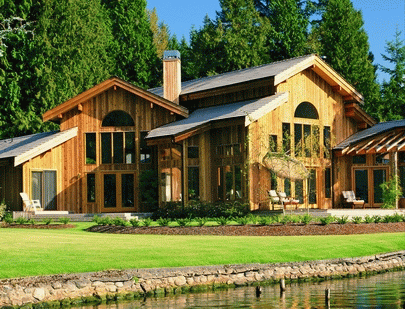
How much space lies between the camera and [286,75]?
33.2 m

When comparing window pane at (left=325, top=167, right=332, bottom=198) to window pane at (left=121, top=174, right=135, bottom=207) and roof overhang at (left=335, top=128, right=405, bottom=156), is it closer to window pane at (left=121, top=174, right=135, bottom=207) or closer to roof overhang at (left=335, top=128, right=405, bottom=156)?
roof overhang at (left=335, top=128, right=405, bottom=156)

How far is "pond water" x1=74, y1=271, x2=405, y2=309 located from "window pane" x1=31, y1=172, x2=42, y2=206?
20.0 metres

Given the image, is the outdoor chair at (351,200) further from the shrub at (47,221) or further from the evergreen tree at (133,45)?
the evergreen tree at (133,45)

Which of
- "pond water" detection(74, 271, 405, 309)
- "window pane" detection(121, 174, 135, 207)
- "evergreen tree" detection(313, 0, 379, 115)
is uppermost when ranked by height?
"evergreen tree" detection(313, 0, 379, 115)

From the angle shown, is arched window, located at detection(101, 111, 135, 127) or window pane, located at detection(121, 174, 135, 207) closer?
window pane, located at detection(121, 174, 135, 207)

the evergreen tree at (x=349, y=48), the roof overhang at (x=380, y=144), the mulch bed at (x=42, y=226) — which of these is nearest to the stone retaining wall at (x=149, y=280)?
the mulch bed at (x=42, y=226)

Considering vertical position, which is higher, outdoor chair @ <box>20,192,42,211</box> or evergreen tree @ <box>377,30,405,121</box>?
evergreen tree @ <box>377,30,405,121</box>

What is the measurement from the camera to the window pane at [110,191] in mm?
35469

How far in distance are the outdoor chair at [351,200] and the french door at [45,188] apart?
13712 millimetres

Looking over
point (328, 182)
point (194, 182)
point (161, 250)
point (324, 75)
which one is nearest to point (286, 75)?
point (324, 75)

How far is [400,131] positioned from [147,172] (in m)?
11.9

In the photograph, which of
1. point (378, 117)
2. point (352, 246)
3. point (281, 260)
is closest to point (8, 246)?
point (281, 260)

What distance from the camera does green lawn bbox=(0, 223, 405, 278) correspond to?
52.6 ft

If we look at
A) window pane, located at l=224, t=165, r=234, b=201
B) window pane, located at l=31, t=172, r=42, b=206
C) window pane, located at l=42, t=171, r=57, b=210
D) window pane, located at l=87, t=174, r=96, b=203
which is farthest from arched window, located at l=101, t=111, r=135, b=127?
window pane, located at l=224, t=165, r=234, b=201
